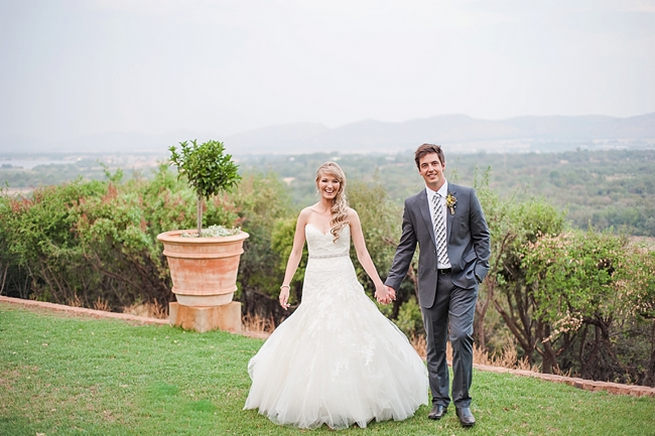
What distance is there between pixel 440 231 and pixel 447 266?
0.95 feet

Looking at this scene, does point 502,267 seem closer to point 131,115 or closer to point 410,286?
point 410,286

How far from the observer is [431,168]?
15.3 feet

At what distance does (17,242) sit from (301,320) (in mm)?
8246

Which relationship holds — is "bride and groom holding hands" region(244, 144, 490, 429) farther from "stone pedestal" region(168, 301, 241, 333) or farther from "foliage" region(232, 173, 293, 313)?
"foliage" region(232, 173, 293, 313)

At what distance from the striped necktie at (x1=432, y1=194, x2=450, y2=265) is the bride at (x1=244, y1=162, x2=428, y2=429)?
22.3 inches

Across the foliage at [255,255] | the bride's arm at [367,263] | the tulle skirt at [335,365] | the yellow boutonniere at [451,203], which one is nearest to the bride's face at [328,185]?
the bride's arm at [367,263]

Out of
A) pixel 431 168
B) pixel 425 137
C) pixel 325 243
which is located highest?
pixel 425 137

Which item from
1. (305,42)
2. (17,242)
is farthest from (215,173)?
(305,42)

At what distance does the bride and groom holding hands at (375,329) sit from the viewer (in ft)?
14.8

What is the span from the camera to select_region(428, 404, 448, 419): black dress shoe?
469 cm

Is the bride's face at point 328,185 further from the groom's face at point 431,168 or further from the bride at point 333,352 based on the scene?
the groom's face at point 431,168

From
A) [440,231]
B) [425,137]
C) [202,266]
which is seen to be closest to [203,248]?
[202,266]

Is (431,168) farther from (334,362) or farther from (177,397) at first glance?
(177,397)

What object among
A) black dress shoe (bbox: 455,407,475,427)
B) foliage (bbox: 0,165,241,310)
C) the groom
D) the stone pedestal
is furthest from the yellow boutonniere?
foliage (bbox: 0,165,241,310)
